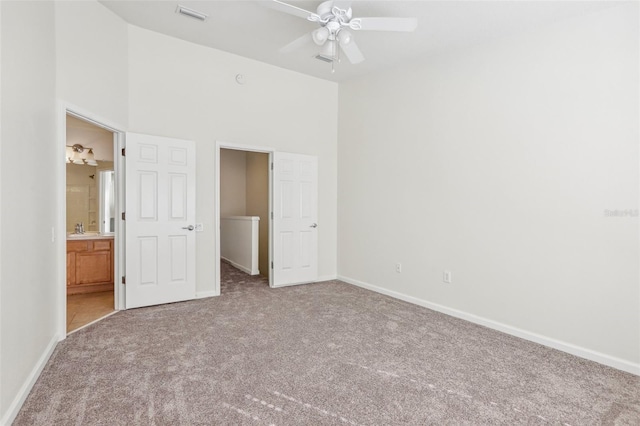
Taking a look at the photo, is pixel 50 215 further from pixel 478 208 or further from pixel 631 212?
pixel 631 212

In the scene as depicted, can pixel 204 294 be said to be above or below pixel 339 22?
below

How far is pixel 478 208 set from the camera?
365cm

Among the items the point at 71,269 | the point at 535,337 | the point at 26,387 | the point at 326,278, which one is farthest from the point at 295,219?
the point at 26,387

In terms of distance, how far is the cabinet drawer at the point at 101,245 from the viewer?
472 centimetres

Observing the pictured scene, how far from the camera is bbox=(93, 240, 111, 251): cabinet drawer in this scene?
472cm

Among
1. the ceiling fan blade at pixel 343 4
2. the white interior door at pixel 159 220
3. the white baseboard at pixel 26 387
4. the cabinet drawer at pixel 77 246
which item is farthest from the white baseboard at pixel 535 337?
the cabinet drawer at pixel 77 246

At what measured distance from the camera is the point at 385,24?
8.89ft

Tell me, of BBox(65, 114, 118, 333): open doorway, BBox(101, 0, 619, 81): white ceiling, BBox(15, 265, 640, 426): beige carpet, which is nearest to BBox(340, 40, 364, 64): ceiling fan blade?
BBox(101, 0, 619, 81): white ceiling

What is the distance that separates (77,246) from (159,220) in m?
1.59

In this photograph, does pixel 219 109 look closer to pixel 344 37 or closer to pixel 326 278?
pixel 344 37

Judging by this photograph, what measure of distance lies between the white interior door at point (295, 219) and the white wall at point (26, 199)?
2.67 m

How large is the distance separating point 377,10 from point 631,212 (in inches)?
111

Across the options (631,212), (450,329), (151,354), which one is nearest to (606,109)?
(631,212)

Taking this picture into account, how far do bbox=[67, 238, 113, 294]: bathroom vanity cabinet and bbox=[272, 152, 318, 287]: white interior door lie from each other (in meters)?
2.39
